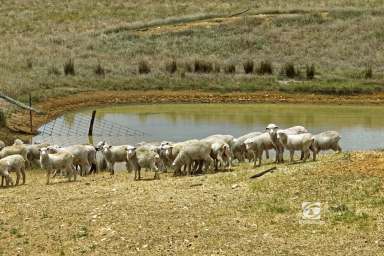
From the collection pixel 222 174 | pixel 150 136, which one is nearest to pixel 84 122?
pixel 150 136

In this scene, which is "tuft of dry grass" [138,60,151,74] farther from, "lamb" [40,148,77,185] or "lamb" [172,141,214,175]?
"lamb" [172,141,214,175]

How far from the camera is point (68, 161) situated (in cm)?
2066

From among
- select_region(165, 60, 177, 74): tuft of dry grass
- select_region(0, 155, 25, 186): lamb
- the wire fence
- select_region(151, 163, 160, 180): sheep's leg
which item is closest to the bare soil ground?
select_region(0, 155, 25, 186): lamb

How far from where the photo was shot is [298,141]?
2044 cm

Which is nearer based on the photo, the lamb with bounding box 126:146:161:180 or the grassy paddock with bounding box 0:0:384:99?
the lamb with bounding box 126:146:161:180

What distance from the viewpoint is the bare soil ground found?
43.9 ft

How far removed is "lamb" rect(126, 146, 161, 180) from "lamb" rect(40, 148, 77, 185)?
5.44ft

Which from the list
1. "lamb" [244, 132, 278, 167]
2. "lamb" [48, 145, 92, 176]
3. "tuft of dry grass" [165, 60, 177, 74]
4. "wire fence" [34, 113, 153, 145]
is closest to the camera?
"lamb" [244, 132, 278, 167]

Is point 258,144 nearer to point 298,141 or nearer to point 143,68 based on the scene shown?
A: point 298,141

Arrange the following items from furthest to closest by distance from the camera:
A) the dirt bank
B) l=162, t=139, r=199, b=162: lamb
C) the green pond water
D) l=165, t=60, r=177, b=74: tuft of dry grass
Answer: l=165, t=60, r=177, b=74: tuft of dry grass, the dirt bank, the green pond water, l=162, t=139, r=199, b=162: lamb

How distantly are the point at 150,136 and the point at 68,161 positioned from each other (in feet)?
32.8

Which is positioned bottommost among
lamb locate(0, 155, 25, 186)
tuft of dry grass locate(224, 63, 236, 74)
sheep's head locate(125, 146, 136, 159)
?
lamb locate(0, 155, 25, 186)

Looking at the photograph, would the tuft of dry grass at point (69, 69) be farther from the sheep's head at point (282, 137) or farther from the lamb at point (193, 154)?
the sheep's head at point (282, 137)

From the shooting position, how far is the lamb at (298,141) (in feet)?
66.7
